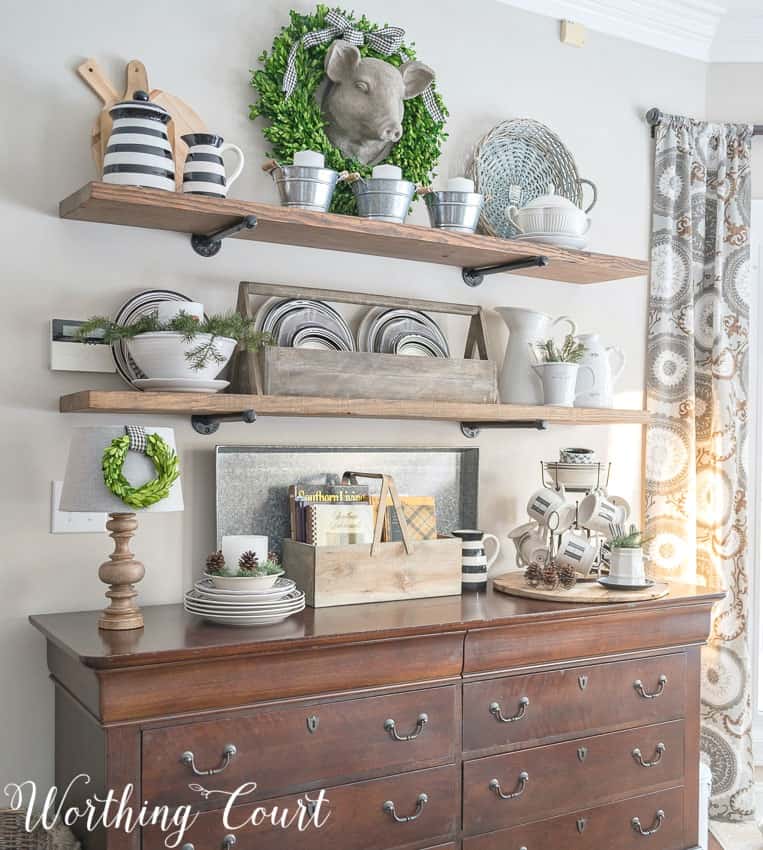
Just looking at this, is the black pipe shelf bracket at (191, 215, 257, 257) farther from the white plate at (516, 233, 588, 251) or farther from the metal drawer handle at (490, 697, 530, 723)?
the metal drawer handle at (490, 697, 530, 723)

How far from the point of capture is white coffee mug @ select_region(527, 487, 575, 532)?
101 inches

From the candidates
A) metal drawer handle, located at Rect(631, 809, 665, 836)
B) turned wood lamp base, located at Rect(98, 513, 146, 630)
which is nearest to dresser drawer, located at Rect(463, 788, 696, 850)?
metal drawer handle, located at Rect(631, 809, 665, 836)

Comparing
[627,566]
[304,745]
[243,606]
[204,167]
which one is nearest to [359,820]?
[304,745]

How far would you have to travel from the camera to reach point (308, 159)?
2.26 m

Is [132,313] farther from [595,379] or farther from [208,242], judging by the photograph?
[595,379]

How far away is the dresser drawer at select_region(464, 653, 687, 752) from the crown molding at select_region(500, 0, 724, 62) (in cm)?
192

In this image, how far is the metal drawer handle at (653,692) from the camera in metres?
2.42

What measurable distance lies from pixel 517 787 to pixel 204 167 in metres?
1.60

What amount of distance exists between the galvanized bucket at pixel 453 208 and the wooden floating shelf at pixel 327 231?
0.16ft

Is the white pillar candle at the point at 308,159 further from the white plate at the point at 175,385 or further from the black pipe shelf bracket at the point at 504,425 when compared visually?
the black pipe shelf bracket at the point at 504,425

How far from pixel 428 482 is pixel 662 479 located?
86 cm

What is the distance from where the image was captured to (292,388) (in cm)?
224

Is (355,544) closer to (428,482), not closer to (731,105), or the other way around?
(428,482)

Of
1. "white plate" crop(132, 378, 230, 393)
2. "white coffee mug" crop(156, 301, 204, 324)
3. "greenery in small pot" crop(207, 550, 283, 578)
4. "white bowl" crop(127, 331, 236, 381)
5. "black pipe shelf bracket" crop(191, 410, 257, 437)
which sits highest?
"white coffee mug" crop(156, 301, 204, 324)
